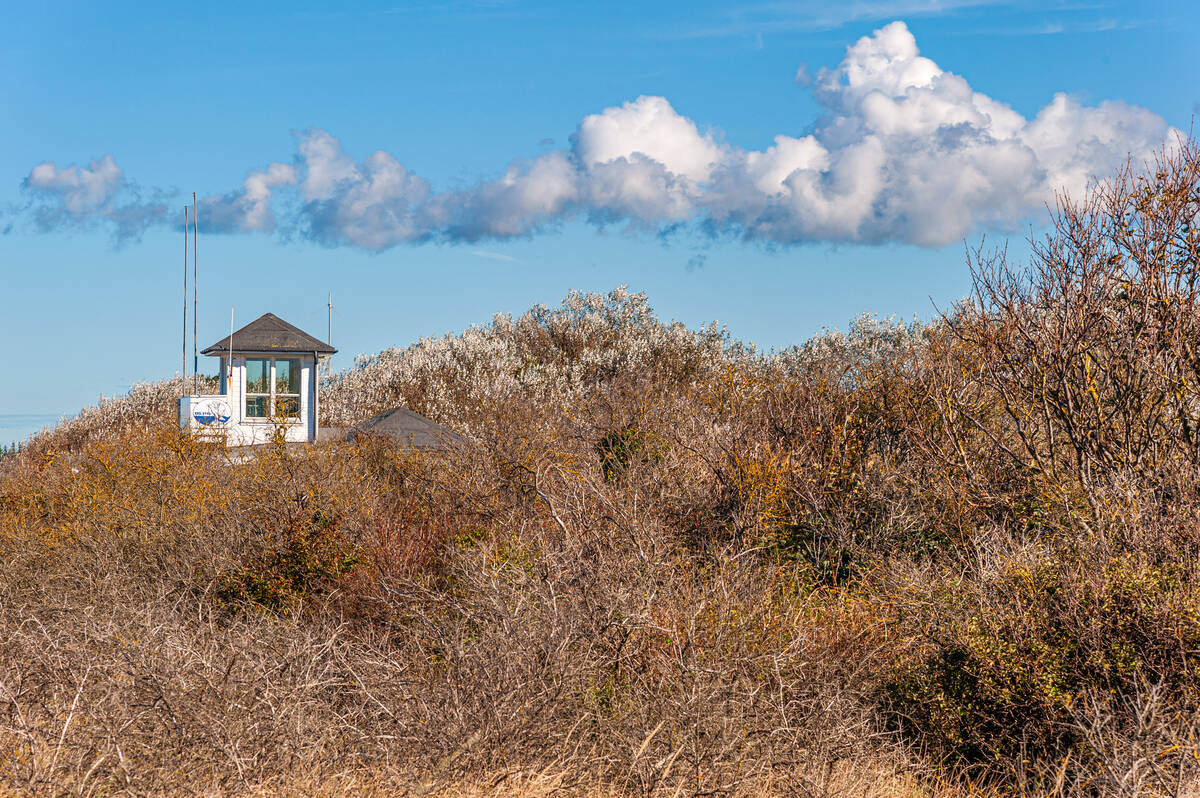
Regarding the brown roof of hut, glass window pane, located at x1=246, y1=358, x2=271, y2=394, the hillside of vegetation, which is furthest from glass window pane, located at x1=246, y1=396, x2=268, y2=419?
the hillside of vegetation

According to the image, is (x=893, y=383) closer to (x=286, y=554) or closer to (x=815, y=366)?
(x=815, y=366)

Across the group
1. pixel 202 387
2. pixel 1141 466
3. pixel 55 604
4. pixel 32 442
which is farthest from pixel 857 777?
pixel 202 387

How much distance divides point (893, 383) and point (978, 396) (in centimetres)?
125

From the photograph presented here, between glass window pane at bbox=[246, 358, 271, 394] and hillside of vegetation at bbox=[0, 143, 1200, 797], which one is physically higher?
glass window pane at bbox=[246, 358, 271, 394]

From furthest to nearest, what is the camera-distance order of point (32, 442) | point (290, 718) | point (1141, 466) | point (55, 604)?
point (32, 442)
point (55, 604)
point (1141, 466)
point (290, 718)

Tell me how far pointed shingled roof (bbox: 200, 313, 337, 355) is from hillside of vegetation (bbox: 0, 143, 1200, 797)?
6551 mm

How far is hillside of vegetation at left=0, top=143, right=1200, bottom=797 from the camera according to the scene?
6484 mm

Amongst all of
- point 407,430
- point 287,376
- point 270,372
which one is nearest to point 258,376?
point 270,372

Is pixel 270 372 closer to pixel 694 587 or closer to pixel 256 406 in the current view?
pixel 256 406

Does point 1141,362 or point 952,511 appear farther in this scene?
point 952,511

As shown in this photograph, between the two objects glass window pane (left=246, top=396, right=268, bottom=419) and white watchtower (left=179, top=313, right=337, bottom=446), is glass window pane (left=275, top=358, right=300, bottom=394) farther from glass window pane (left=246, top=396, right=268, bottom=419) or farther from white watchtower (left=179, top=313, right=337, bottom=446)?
glass window pane (left=246, top=396, right=268, bottom=419)

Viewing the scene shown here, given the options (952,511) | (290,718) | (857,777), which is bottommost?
(857,777)

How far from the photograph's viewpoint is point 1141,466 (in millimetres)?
9992

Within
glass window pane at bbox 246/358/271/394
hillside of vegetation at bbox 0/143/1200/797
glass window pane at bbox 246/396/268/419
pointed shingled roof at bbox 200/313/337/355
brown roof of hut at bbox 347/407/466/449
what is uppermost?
pointed shingled roof at bbox 200/313/337/355
